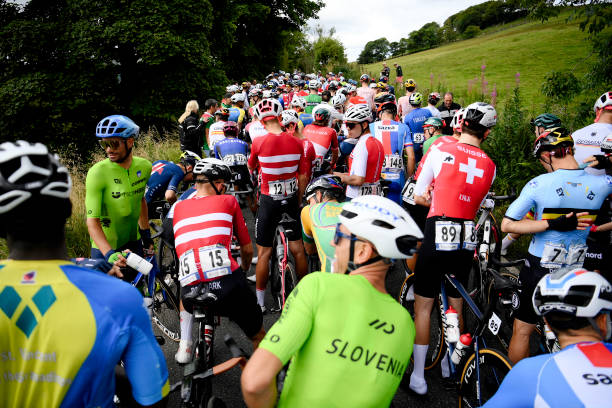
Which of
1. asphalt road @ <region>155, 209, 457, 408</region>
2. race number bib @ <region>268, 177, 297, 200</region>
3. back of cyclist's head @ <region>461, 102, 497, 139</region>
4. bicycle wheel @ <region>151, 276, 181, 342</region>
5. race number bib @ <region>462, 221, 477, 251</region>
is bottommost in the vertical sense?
asphalt road @ <region>155, 209, 457, 408</region>

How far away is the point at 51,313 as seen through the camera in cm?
143

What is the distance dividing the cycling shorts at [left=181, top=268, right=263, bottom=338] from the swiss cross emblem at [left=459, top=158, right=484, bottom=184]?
2216 mm

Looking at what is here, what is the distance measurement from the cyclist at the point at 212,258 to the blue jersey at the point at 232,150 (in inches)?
154

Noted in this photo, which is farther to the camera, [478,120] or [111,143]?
[111,143]

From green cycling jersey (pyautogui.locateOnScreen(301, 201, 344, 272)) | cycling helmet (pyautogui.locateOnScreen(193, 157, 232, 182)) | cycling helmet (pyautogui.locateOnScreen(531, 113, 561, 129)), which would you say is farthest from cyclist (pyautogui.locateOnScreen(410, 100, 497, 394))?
cycling helmet (pyautogui.locateOnScreen(531, 113, 561, 129))

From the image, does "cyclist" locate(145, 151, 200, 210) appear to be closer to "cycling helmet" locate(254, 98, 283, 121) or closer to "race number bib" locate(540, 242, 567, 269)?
"cycling helmet" locate(254, 98, 283, 121)

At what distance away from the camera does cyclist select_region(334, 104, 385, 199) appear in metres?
4.88

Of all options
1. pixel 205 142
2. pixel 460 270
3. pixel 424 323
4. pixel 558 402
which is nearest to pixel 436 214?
pixel 460 270

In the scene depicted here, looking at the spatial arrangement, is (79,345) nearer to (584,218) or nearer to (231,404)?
(231,404)

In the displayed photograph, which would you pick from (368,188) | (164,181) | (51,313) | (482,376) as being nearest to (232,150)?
(164,181)

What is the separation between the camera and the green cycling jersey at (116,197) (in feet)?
12.1

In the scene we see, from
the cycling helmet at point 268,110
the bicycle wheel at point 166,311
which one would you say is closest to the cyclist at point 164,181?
the bicycle wheel at point 166,311

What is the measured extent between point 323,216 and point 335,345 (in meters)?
1.90

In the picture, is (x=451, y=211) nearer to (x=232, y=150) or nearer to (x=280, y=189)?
(x=280, y=189)
